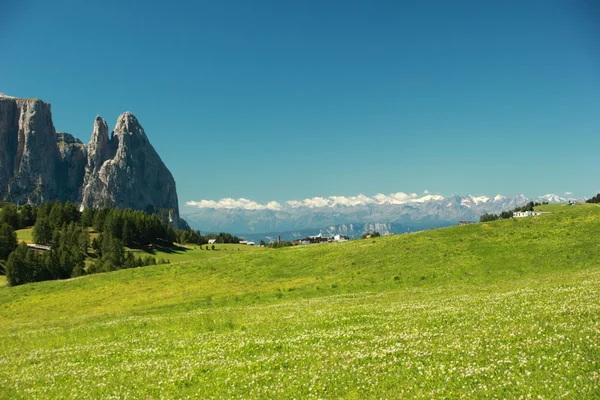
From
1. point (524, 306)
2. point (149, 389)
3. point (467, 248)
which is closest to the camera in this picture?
point (149, 389)

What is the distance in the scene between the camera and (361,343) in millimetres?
15914

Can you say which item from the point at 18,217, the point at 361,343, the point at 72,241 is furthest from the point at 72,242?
the point at 361,343

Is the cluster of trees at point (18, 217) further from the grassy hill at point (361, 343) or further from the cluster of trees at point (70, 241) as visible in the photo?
the grassy hill at point (361, 343)

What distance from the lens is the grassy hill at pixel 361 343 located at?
11195 mm

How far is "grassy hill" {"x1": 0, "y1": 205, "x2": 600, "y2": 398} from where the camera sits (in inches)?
441

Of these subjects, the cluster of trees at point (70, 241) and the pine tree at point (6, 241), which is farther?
the pine tree at point (6, 241)

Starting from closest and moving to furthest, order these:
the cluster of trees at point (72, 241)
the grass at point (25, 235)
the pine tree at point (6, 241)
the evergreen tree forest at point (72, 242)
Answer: the cluster of trees at point (72, 241) < the evergreen tree forest at point (72, 242) < the pine tree at point (6, 241) < the grass at point (25, 235)

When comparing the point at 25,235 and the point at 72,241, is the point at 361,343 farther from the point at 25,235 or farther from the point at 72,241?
the point at 25,235

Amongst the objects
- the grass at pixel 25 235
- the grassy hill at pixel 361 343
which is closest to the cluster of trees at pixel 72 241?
the grass at pixel 25 235

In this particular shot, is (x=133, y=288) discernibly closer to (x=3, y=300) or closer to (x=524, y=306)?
(x=3, y=300)

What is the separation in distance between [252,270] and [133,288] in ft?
55.0

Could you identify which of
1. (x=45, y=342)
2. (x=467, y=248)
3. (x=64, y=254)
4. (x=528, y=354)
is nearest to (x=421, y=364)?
(x=528, y=354)

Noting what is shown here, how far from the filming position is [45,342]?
25.5 m

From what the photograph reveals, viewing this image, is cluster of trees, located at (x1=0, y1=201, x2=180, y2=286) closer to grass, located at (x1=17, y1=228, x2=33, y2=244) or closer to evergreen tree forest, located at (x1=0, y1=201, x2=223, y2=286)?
evergreen tree forest, located at (x1=0, y1=201, x2=223, y2=286)
